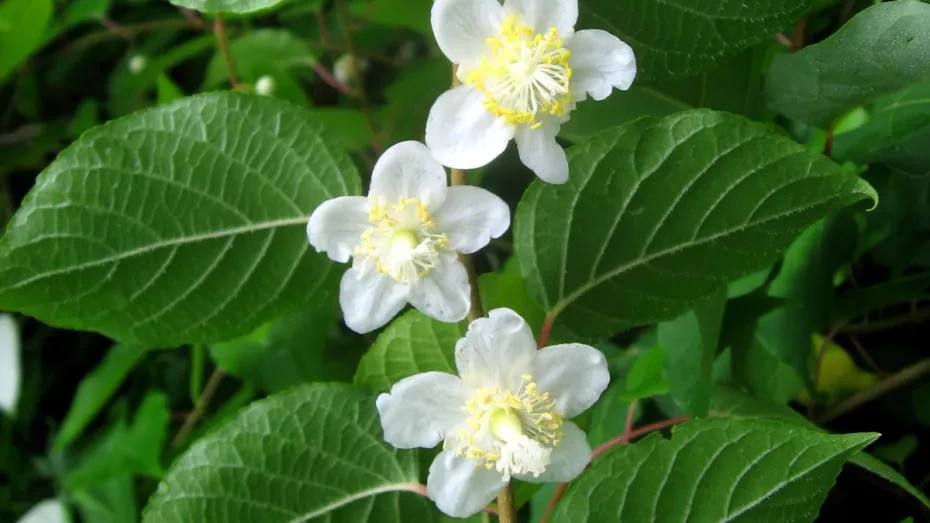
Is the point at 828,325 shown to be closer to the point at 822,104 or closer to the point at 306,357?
the point at 822,104

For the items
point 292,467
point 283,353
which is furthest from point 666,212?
point 283,353

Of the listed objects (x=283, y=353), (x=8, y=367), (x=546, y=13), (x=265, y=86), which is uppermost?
(x=546, y=13)

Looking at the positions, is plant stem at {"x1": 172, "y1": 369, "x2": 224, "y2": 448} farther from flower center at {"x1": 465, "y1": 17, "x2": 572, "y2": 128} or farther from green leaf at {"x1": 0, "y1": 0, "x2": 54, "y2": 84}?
flower center at {"x1": 465, "y1": 17, "x2": 572, "y2": 128}

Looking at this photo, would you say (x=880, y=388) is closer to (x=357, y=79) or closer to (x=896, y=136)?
A: (x=896, y=136)

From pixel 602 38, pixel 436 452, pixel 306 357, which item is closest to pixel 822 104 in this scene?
pixel 602 38

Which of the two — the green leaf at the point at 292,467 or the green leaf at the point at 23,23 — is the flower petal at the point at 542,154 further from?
the green leaf at the point at 23,23
